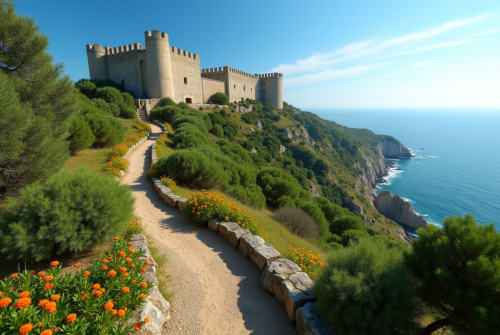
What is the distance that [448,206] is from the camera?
42062 mm

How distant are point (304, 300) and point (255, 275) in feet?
4.50

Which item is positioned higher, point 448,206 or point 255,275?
point 255,275

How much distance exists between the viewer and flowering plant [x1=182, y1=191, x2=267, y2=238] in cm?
612

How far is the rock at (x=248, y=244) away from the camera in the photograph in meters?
4.92

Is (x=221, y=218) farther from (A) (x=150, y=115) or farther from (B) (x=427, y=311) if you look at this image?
(A) (x=150, y=115)

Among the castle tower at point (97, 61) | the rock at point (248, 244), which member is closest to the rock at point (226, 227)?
the rock at point (248, 244)

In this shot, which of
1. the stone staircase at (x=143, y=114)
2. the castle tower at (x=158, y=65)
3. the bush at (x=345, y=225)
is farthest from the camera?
the castle tower at (x=158, y=65)

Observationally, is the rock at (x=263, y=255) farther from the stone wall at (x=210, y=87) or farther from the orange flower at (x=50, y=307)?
the stone wall at (x=210, y=87)

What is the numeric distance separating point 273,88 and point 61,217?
5770 centimetres

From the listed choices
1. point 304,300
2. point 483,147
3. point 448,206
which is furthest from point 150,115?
point 483,147

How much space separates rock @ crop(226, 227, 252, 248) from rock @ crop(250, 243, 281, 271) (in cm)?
61

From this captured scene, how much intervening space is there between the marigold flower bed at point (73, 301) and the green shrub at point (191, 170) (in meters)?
6.31

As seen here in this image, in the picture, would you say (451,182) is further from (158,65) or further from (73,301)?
(73,301)

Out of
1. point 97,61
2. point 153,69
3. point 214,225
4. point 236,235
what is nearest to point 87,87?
point 153,69
